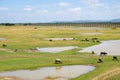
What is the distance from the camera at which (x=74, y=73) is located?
109 ft

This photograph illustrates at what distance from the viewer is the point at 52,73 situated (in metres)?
33.4

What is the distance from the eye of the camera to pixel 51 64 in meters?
38.6

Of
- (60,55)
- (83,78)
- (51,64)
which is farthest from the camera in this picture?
(60,55)

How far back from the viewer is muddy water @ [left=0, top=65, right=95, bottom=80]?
31450 mm

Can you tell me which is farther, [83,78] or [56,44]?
[56,44]

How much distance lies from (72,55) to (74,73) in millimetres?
13176

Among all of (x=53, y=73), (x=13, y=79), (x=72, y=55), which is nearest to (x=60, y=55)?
(x=72, y=55)

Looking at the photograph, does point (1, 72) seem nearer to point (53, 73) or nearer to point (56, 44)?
point (53, 73)

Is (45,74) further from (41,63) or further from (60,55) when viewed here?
(60,55)

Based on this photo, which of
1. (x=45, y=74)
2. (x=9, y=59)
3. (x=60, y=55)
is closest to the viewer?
(x=45, y=74)

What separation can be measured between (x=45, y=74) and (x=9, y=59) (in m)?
10.7

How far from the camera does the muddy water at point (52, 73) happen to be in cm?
3145

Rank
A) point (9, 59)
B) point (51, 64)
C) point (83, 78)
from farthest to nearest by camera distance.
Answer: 1. point (9, 59)
2. point (51, 64)
3. point (83, 78)

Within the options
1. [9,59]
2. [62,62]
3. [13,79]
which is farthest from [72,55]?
[13,79]
